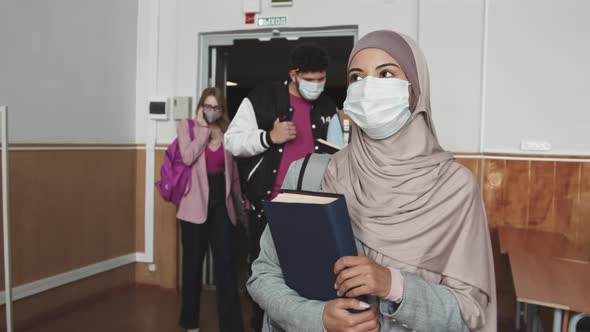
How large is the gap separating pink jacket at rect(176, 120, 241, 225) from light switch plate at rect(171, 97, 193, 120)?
923 millimetres

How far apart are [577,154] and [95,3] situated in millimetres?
3656

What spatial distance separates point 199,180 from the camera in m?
2.91

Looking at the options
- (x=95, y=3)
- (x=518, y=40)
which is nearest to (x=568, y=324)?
(x=518, y=40)

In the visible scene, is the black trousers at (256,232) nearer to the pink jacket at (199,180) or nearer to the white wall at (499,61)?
the pink jacket at (199,180)

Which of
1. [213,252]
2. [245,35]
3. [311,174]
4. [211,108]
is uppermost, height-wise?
[245,35]

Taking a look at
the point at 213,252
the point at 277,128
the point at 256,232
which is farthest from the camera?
the point at 213,252

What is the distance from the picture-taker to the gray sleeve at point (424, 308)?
34.3 inches

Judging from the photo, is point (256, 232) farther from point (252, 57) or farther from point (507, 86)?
point (252, 57)

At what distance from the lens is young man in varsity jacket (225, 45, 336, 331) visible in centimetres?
236

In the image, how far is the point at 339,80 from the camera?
31.7 feet

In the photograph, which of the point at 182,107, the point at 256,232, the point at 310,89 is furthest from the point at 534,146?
the point at 182,107

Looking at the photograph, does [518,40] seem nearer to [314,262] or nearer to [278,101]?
[278,101]

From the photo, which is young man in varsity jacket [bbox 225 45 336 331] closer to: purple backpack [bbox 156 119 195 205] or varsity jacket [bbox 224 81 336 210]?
varsity jacket [bbox 224 81 336 210]

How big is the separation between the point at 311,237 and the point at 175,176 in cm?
218
